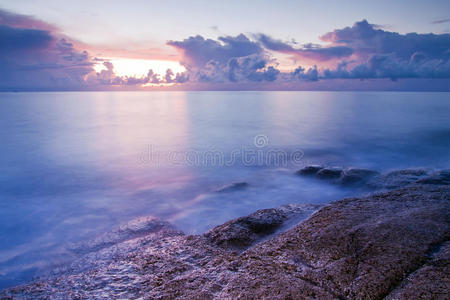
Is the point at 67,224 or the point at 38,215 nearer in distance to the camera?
the point at 67,224

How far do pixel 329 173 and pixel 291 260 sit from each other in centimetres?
638

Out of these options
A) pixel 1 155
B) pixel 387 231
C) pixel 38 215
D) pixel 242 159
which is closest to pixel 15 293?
pixel 38 215

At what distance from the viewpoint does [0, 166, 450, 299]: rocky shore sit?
286 centimetres

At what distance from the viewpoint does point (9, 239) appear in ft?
20.4

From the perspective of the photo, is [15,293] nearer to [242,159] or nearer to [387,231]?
[387,231]

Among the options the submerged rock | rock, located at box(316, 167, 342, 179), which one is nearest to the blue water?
rock, located at box(316, 167, 342, 179)

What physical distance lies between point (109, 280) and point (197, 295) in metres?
1.51

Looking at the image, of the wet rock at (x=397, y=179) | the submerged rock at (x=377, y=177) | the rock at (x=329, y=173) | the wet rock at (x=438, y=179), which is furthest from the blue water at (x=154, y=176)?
the wet rock at (x=438, y=179)

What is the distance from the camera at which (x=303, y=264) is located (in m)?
3.36

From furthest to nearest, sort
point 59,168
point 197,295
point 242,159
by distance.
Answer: point 242,159, point 59,168, point 197,295

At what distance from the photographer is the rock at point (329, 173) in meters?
9.03

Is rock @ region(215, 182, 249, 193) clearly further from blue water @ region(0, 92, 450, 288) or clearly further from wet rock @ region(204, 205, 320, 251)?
wet rock @ region(204, 205, 320, 251)

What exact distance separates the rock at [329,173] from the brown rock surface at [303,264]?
13.3 feet

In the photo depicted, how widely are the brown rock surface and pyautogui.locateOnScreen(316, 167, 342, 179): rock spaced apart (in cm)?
407
